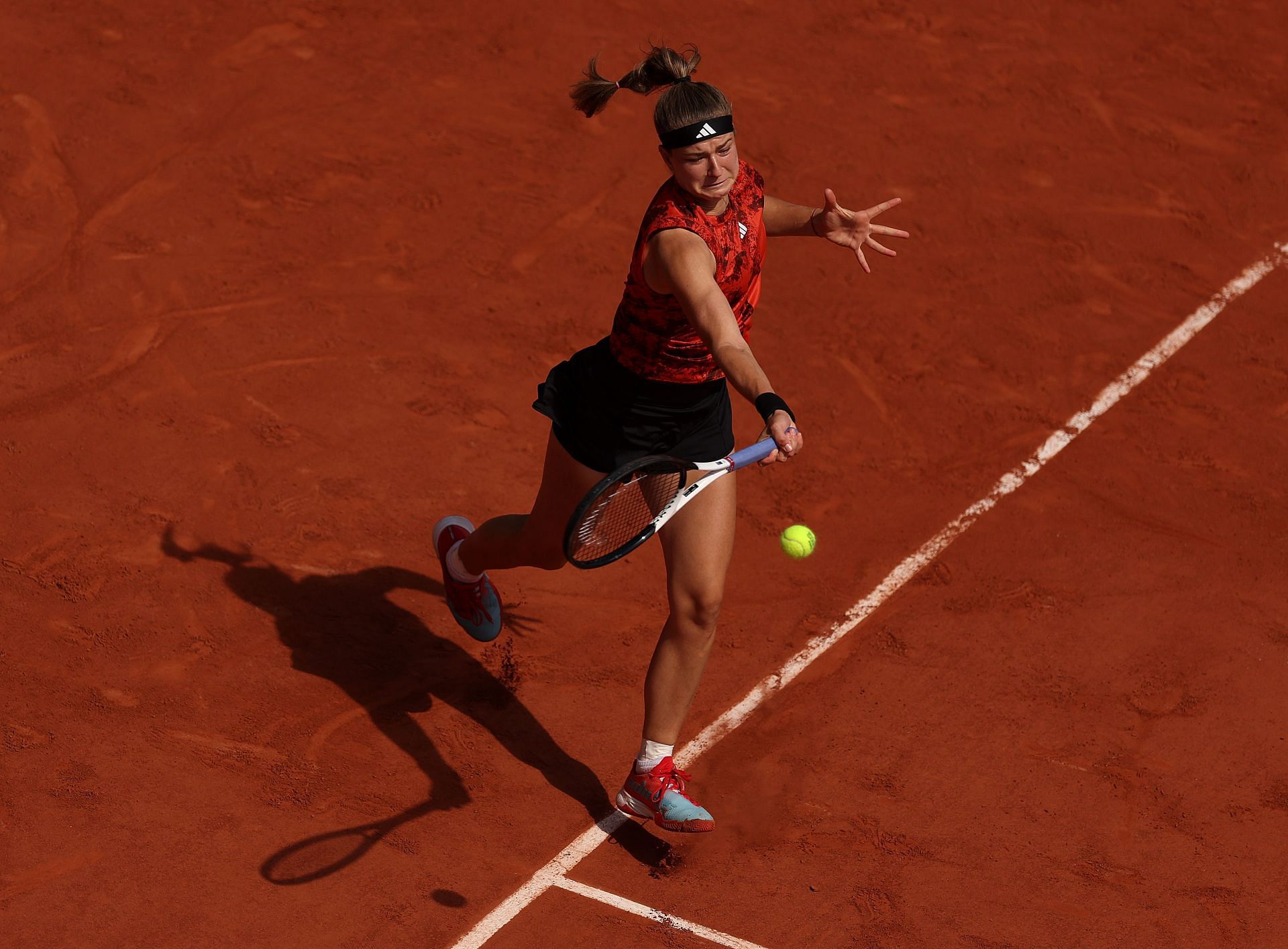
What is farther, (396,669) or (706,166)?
(396,669)

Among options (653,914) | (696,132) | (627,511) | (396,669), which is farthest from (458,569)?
(696,132)

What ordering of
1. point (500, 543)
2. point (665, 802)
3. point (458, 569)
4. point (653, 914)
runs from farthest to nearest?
point (458, 569) < point (500, 543) < point (665, 802) < point (653, 914)

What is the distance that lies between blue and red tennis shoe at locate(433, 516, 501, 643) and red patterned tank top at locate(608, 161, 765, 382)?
137 centimetres

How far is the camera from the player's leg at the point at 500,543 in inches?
194

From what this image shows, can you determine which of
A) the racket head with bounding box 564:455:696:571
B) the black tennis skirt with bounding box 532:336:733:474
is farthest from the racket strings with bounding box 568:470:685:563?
the black tennis skirt with bounding box 532:336:733:474

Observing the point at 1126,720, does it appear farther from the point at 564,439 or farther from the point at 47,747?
the point at 47,747

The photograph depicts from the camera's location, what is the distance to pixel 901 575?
6352 mm

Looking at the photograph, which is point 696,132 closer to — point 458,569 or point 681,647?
point 681,647

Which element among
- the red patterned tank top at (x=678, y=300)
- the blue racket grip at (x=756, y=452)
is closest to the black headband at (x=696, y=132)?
the red patterned tank top at (x=678, y=300)

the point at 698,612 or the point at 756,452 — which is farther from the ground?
the point at 756,452

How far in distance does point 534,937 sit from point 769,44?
708cm

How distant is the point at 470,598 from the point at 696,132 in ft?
7.23

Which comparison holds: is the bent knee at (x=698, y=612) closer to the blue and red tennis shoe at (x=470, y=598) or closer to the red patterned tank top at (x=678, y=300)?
the red patterned tank top at (x=678, y=300)

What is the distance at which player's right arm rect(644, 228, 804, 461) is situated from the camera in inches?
159
